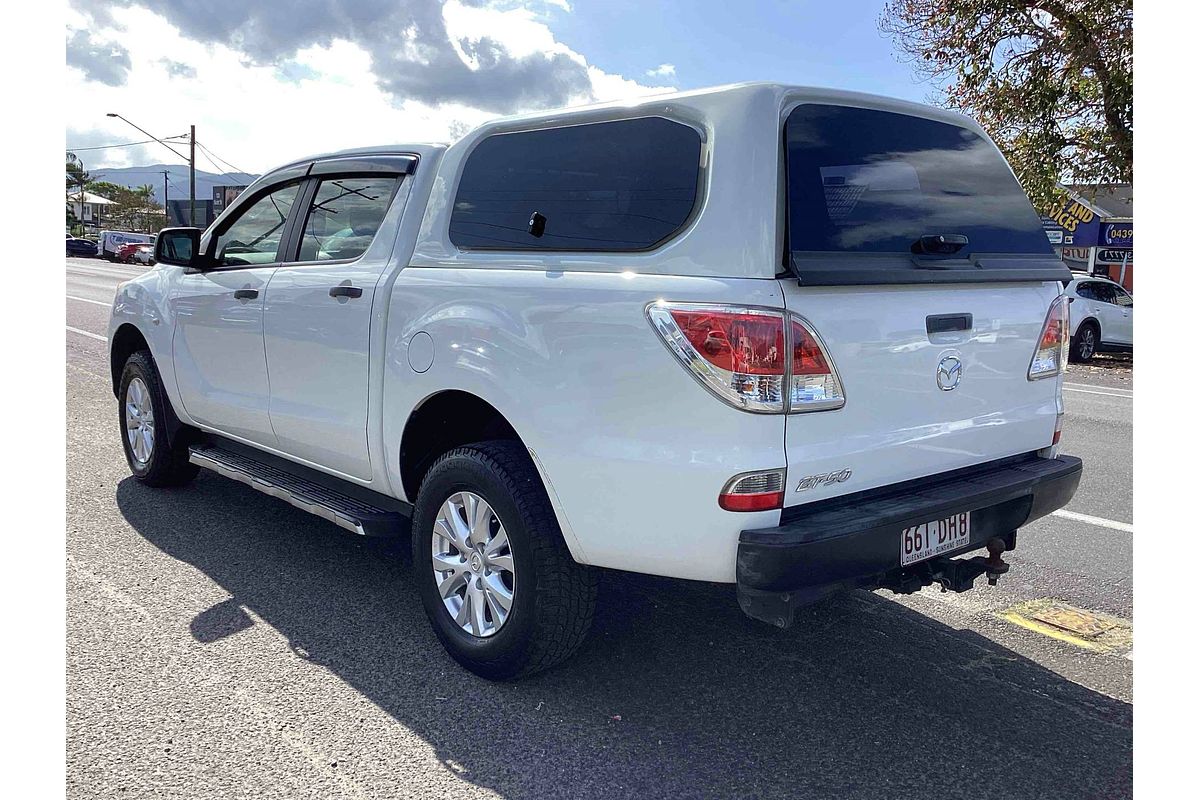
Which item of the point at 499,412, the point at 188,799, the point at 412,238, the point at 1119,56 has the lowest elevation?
the point at 188,799

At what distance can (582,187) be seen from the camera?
3395 mm

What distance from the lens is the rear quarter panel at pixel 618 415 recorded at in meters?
2.84

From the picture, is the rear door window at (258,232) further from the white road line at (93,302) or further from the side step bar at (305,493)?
the white road line at (93,302)

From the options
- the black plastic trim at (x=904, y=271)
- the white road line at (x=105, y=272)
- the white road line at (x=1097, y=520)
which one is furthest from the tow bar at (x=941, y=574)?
the white road line at (x=105, y=272)

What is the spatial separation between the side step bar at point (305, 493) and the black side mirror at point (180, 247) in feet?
3.21

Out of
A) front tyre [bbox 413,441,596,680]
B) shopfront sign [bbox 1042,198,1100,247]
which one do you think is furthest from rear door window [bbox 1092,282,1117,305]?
front tyre [bbox 413,441,596,680]

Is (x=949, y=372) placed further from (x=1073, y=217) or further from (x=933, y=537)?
(x=1073, y=217)

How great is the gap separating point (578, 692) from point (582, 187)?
173 cm

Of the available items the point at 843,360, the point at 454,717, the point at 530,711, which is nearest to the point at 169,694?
the point at 454,717

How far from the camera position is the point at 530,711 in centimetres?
329

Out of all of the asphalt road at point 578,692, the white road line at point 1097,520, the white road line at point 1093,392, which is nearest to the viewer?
the asphalt road at point 578,692
